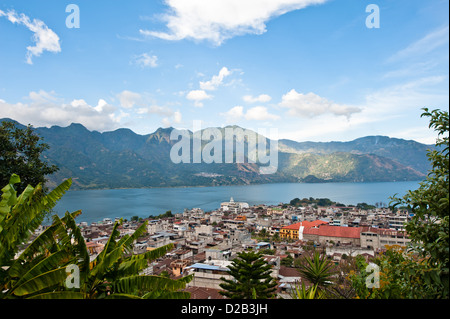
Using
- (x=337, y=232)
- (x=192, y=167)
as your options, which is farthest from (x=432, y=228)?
(x=192, y=167)

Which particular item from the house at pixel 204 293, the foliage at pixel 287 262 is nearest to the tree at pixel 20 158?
the house at pixel 204 293

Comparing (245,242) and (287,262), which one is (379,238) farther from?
(287,262)

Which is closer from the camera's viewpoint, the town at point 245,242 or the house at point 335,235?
the town at point 245,242

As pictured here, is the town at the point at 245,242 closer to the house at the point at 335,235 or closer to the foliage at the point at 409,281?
the house at the point at 335,235

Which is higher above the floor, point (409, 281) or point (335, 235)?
point (409, 281)

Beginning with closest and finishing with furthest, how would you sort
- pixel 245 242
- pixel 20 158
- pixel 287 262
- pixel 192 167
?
pixel 20 158 < pixel 287 262 < pixel 245 242 < pixel 192 167

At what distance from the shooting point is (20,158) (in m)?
5.92

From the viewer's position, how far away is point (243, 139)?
148 meters

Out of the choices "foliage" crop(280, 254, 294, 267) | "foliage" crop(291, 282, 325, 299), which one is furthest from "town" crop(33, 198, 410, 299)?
"foliage" crop(291, 282, 325, 299)

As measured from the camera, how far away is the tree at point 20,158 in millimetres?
5599

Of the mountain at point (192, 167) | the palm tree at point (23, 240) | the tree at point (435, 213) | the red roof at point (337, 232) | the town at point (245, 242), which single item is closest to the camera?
the tree at point (435, 213)
